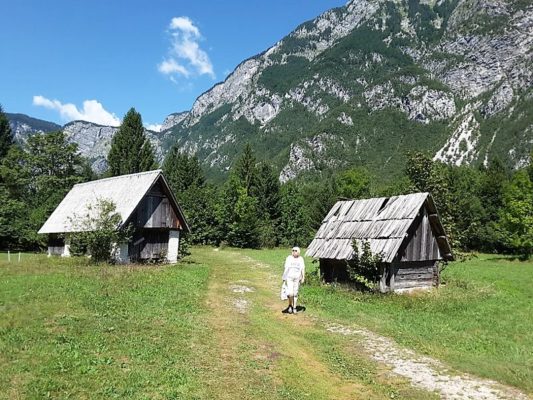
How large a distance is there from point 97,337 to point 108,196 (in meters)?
30.4

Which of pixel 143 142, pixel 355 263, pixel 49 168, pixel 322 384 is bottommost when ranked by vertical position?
pixel 322 384

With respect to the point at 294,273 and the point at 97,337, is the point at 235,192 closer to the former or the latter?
the point at 294,273

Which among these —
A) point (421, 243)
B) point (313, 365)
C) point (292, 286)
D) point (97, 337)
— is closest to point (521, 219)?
point (421, 243)

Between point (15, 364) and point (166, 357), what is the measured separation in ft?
11.2

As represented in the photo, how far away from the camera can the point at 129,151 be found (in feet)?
249

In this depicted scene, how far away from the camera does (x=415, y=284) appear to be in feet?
84.5

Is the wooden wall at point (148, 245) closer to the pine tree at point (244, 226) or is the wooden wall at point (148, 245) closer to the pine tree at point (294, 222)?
the pine tree at point (244, 226)

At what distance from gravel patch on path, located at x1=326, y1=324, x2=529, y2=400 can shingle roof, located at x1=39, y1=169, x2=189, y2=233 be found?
25438 mm

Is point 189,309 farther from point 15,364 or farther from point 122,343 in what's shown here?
point 15,364

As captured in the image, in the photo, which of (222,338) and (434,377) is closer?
(434,377)

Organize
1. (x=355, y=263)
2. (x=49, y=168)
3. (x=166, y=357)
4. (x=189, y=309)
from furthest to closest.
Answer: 1. (x=49, y=168)
2. (x=355, y=263)
3. (x=189, y=309)
4. (x=166, y=357)

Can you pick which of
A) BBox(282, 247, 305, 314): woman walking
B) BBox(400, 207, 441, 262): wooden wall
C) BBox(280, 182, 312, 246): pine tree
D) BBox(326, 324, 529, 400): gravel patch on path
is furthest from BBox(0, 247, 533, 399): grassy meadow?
BBox(280, 182, 312, 246): pine tree

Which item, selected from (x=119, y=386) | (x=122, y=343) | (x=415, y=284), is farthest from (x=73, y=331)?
(x=415, y=284)

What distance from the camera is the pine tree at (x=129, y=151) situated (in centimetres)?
7525
